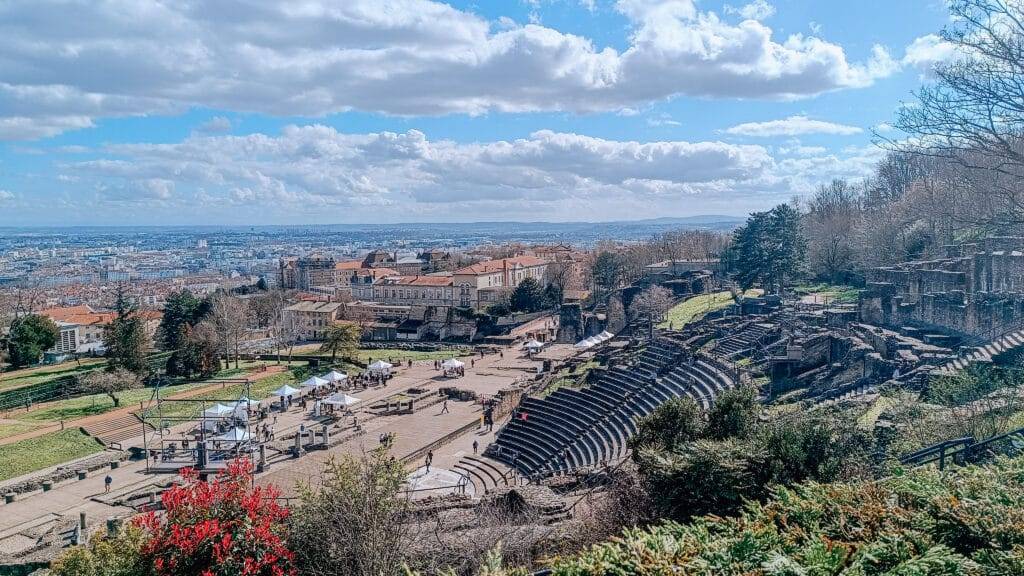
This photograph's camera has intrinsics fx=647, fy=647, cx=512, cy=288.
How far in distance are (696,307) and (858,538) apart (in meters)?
42.6

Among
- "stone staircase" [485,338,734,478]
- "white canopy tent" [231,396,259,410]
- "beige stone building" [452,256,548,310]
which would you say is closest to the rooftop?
"beige stone building" [452,256,548,310]

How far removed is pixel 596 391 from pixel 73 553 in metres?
20.3

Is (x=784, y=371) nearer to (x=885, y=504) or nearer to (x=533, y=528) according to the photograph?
(x=533, y=528)

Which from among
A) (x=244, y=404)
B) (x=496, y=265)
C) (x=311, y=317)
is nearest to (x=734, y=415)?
(x=244, y=404)

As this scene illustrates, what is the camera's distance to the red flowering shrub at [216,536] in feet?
27.0

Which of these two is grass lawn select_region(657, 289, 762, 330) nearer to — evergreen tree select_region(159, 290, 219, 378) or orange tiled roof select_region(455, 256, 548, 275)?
evergreen tree select_region(159, 290, 219, 378)

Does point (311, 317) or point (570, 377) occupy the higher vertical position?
point (570, 377)

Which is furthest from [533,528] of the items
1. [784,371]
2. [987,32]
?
[784,371]

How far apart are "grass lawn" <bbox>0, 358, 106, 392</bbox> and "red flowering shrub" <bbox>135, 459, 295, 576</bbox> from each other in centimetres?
4722

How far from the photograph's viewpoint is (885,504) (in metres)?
7.21

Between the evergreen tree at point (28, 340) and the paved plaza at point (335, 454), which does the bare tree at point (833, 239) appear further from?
the evergreen tree at point (28, 340)

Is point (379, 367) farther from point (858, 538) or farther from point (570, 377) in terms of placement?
point (858, 538)

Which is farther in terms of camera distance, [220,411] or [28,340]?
[28,340]

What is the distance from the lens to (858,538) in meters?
6.53
